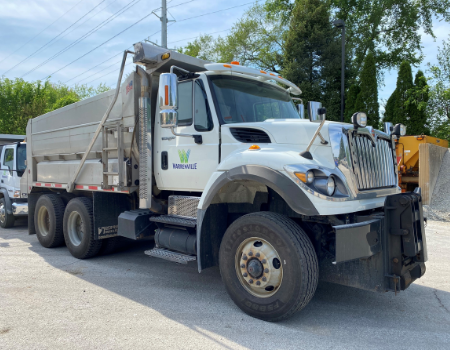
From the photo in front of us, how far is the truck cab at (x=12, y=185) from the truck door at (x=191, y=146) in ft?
20.3

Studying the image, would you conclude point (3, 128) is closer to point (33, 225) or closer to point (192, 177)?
point (33, 225)

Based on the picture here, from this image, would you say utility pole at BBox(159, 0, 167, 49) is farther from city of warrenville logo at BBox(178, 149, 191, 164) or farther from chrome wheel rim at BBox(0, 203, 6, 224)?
city of warrenville logo at BBox(178, 149, 191, 164)

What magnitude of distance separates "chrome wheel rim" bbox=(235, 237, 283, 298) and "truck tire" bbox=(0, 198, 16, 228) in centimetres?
828

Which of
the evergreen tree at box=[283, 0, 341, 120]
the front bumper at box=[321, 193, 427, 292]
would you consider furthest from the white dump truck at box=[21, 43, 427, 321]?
the evergreen tree at box=[283, 0, 341, 120]

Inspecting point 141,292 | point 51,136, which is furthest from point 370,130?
point 51,136

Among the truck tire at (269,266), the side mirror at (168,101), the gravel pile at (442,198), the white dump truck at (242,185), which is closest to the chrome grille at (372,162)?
the white dump truck at (242,185)

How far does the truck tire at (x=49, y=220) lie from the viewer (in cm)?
707

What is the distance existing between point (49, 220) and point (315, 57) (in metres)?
19.6

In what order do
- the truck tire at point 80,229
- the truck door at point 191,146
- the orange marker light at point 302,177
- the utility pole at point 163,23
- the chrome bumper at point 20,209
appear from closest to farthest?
the orange marker light at point 302,177
the truck door at point 191,146
the truck tire at point 80,229
the chrome bumper at point 20,209
the utility pole at point 163,23

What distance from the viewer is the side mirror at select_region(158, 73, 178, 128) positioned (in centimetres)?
392

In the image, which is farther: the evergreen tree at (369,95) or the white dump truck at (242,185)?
the evergreen tree at (369,95)

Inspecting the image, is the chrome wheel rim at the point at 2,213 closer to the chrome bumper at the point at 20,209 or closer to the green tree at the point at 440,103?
the chrome bumper at the point at 20,209

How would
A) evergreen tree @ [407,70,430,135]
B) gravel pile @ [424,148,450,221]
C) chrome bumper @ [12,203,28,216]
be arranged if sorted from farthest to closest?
evergreen tree @ [407,70,430,135], gravel pile @ [424,148,450,221], chrome bumper @ [12,203,28,216]

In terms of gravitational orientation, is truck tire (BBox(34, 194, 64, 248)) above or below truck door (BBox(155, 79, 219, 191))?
below
